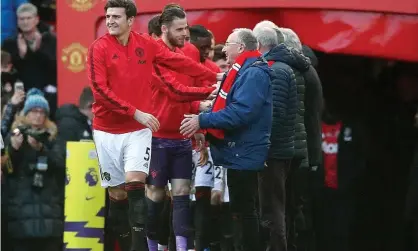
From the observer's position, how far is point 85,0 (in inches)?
673

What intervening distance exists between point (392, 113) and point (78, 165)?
392 centimetres

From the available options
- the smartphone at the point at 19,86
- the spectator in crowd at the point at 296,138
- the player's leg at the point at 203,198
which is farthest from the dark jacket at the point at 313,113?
the smartphone at the point at 19,86

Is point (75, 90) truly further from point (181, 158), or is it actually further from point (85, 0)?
point (181, 158)

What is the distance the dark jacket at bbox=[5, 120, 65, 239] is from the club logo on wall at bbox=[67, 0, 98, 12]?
181 cm

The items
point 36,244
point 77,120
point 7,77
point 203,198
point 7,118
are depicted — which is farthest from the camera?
point 7,77

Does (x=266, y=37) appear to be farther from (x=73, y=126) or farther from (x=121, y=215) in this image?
(x=73, y=126)

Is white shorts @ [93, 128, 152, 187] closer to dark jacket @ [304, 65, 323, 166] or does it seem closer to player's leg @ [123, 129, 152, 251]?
player's leg @ [123, 129, 152, 251]

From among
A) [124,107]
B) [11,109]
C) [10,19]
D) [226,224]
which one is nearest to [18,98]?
[11,109]

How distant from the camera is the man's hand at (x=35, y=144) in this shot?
15834mm

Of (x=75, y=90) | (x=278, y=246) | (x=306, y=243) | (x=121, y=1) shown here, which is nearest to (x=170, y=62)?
(x=121, y=1)

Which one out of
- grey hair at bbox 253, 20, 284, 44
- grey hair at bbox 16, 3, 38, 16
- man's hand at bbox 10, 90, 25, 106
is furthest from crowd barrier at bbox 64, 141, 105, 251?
grey hair at bbox 16, 3, 38, 16

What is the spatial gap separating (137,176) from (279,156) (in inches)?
49.2

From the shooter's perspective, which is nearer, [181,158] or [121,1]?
[121,1]

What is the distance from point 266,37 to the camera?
13.6 meters
